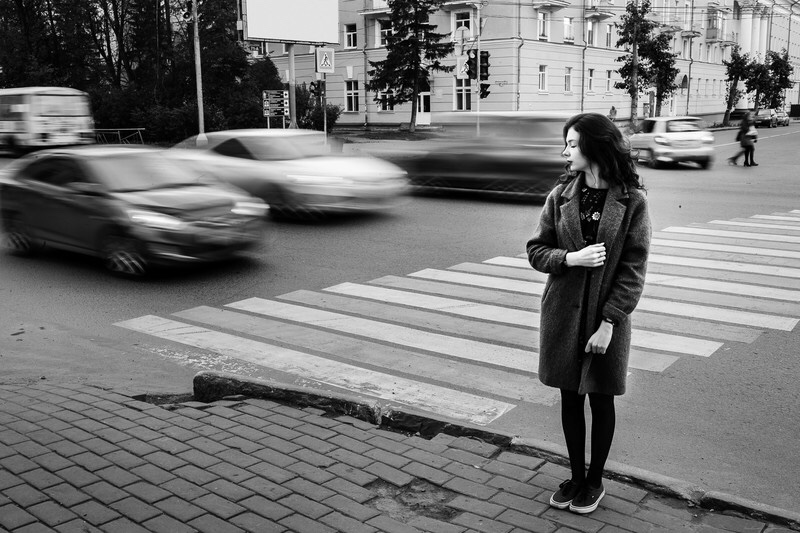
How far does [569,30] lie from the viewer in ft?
170

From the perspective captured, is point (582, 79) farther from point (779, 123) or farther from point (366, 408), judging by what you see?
point (366, 408)

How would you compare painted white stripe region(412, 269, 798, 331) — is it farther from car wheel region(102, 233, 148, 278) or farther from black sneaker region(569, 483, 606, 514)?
black sneaker region(569, 483, 606, 514)

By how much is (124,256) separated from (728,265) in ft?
24.8

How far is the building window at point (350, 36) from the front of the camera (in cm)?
5478

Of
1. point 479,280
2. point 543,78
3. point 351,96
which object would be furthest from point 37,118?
point 543,78

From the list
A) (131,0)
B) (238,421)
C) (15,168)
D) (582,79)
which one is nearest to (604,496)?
(238,421)

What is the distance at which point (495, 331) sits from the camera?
750 cm

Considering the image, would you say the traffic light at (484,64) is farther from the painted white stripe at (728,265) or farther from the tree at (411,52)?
the painted white stripe at (728,265)

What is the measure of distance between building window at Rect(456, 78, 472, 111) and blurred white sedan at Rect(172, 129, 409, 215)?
35725 millimetres

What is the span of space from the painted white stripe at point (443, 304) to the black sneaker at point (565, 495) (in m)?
3.95

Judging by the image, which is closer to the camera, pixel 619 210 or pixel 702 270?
pixel 619 210

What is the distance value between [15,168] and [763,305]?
9.76 meters

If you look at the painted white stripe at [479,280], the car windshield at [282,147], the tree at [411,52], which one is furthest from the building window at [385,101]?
the painted white stripe at [479,280]

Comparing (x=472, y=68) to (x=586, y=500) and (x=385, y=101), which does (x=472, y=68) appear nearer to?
(x=385, y=101)
